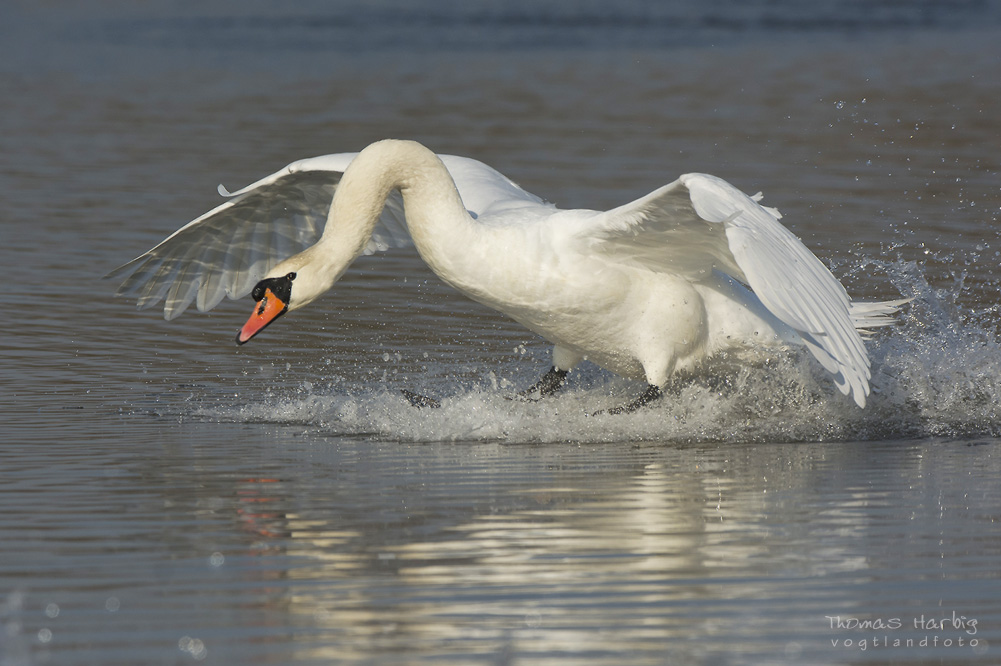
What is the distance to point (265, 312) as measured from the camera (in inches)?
282

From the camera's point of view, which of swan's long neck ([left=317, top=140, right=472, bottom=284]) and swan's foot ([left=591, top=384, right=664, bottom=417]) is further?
swan's foot ([left=591, top=384, right=664, bottom=417])

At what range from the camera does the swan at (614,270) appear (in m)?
6.56

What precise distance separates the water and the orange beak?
61 centimetres

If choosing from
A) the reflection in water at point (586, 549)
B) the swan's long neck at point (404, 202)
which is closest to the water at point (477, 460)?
the reflection in water at point (586, 549)

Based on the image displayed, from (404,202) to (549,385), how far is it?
73.1 inches

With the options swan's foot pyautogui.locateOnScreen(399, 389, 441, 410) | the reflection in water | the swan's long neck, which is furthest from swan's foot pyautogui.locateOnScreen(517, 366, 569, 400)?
the swan's long neck

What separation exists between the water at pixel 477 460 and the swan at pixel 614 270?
345 millimetres

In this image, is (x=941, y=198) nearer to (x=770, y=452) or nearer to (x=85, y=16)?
(x=770, y=452)

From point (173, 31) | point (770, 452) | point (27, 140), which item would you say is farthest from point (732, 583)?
point (173, 31)

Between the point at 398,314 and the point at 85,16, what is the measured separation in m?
30.1

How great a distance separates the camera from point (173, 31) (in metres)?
36.5

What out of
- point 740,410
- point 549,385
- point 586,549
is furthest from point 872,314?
point 586,549

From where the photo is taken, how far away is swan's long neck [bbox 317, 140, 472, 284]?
23.8 feet

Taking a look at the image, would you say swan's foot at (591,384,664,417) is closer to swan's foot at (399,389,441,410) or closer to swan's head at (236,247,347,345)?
swan's foot at (399,389,441,410)
